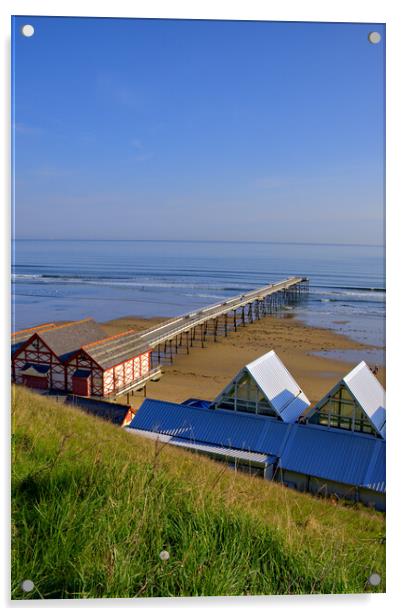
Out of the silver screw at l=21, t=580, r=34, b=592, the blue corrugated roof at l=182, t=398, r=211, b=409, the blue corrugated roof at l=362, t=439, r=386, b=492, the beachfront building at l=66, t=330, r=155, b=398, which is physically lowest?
the blue corrugated roof at l=362, t=439, r=386, b=492

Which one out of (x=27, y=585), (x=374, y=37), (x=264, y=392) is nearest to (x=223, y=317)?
(x=264, y=392)

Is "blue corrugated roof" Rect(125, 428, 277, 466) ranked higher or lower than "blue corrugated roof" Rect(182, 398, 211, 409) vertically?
lower

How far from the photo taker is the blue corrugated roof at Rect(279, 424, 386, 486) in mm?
4676

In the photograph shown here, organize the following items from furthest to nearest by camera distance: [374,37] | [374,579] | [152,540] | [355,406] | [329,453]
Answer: [355,406] → [329,453] → [374,37] → [374,579] → [152,540]

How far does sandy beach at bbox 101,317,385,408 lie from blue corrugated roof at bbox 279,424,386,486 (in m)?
0.69

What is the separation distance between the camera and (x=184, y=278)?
5.00 m

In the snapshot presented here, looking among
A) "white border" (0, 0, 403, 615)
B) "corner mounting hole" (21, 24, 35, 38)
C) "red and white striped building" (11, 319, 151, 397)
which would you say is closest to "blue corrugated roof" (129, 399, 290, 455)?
"red and white striped building" (11, 319, 151, 397)

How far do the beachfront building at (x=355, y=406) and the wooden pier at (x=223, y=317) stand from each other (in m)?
1.10

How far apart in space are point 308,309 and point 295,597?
2.88 meters

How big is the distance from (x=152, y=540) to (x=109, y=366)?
2197 millimetres

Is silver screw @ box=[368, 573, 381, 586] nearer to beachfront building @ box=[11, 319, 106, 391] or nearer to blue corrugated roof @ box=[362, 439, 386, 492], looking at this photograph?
blue corrugated roof @ box=[362, 439, 386, 492]

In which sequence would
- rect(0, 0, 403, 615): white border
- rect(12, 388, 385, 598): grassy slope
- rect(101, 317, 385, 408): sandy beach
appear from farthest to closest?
rect(101, 317, 385, 408): sandy beach → rect(0, 0, 403, 615): white border → rect(12, 388, 385, 598): grassy slope

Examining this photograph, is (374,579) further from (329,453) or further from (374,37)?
(374,37)
